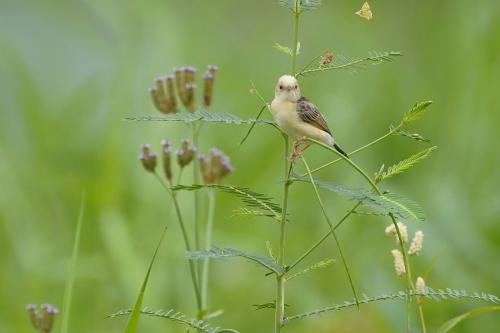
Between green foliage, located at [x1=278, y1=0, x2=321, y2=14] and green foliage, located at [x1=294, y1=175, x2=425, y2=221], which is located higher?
green foliage, located at [x1=278, y1=0, x2=321, y2=14]

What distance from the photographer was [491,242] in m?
4.71

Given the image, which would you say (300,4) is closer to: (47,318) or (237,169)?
(47,318)

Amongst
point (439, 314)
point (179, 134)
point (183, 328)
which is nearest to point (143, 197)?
point (179, 134)

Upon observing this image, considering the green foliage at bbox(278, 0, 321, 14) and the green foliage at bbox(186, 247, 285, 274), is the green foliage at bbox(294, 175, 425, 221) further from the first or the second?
the green foliage at bbox(278, 0, 321, 14)

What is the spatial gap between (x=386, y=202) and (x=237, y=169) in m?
3.26

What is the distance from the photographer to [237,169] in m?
5.46

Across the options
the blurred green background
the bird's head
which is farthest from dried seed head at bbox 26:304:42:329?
the blurred green background

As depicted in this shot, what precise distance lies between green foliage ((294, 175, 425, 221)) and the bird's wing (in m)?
0.22

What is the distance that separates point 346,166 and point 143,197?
109cm

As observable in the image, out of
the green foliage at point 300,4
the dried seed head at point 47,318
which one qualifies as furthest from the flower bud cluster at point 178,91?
the green foliage at point 300,4

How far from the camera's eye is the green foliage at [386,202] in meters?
2.15

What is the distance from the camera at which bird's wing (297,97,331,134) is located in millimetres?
2508

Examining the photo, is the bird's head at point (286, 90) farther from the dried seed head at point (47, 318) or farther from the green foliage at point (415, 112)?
the dried seed head at point (47, 318)

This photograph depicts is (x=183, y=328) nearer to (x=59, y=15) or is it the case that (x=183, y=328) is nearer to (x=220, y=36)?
(x=220, y=36)
